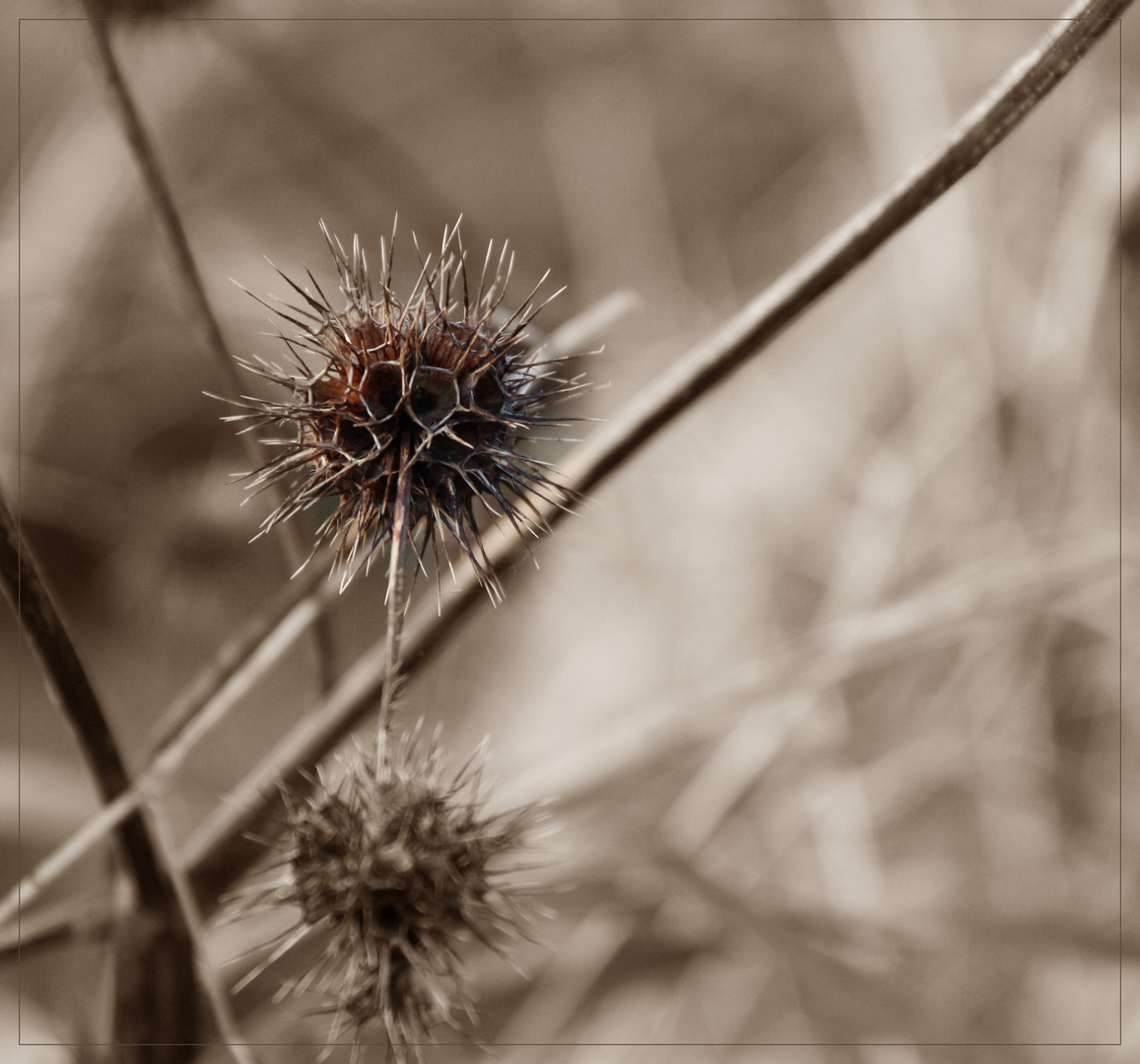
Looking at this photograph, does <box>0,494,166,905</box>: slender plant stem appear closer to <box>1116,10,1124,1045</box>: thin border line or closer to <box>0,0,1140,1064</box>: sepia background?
<box>0,0,1140,1064</box>: sepia background

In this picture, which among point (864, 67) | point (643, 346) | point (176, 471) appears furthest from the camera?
point (643, 346)

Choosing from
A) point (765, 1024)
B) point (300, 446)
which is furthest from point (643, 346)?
point (300, 446)

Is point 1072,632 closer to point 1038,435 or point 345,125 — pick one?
point 1038,435

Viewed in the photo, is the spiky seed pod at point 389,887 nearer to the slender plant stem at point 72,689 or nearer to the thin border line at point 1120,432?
the slender plant stem at point 72,689


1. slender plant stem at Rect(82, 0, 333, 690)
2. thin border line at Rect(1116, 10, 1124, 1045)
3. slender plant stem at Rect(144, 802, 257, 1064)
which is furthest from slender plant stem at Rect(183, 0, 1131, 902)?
thin border line at Rect(1116, 10, 1124, 1045)

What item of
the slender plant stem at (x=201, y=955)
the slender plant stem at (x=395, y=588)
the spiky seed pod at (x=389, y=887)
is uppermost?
the slender plant stem at (x=395, y=588)

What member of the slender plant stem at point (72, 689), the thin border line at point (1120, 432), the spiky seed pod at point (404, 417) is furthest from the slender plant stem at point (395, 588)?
the thin border line at point (1120, 432)
